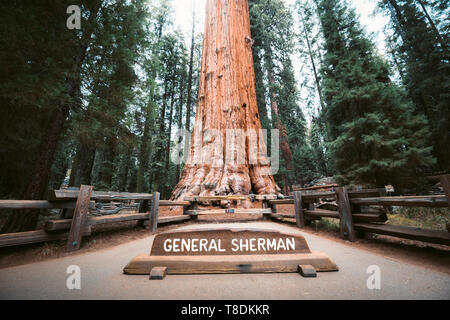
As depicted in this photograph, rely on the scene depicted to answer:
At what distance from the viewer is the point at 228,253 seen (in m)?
1.93

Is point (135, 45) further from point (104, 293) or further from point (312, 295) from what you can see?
point (312, 295)

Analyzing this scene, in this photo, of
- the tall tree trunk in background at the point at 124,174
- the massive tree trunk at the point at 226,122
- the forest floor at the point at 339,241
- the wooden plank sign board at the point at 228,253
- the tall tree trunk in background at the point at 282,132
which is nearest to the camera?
the wooden plank sign board at the point at 228,253

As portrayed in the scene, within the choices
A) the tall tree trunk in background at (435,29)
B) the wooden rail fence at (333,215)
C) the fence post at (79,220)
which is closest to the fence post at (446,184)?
the wooden rail fence at (333,215)

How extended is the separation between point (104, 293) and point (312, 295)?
1796 mm

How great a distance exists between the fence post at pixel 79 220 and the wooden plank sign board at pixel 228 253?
1726 mm

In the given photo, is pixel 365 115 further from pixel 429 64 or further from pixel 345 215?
pixel 429 64

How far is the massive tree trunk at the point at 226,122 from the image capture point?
6992 millimetres

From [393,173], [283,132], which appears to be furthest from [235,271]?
[283,132]

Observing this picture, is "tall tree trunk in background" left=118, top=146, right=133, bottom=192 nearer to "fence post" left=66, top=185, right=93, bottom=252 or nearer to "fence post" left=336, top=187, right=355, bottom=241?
"fence post" left=66, top=185, right=93, bottom=252

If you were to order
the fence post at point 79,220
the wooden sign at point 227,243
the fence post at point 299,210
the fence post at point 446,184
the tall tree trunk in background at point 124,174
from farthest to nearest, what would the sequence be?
the tall tree trunk in background at point 124,174, the fence post at point 299,210, the fence post at point 79,220, the fence post at point 446,184, the wooden sign at point 227,243

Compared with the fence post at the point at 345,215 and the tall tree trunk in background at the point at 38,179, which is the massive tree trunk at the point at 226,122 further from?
the tall tree trunk in background at the point at 38,179

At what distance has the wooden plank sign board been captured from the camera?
1.83 meters

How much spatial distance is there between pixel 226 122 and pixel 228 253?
6.38 metres

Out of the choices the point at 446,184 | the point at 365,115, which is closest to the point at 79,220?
the point at 446,184
